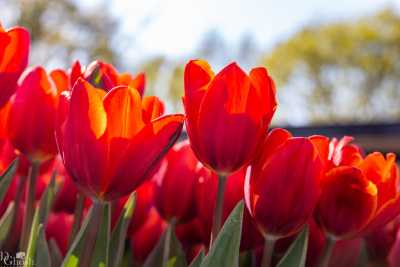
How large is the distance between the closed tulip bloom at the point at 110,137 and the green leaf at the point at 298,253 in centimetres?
11

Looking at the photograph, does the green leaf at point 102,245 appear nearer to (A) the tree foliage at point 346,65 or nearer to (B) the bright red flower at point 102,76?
(B) the bright red flower at point 102,76

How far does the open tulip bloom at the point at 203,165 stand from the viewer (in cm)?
36

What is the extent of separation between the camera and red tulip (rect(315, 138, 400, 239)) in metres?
0.39

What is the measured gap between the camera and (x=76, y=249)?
373 mm

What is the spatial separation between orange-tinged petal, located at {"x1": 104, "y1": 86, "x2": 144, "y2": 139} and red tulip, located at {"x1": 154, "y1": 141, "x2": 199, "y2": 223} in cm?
13

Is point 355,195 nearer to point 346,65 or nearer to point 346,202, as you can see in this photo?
point 346,202

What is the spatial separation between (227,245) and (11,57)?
0.20m

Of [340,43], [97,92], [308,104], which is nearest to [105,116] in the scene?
[97,92]

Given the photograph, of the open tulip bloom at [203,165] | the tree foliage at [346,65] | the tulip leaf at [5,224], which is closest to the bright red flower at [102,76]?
the open tulip bloom at [203,165]

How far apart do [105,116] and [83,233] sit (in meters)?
0.07

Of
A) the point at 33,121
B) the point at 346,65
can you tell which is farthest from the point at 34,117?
the point at 346,65

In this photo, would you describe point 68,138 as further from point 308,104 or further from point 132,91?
point 308,104

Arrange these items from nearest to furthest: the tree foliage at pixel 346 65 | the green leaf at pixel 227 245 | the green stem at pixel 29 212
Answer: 1. the green leaf at pixel 227 245
2. the green stem at pixel 29 212
3. the tree foliage at pixel 346 65

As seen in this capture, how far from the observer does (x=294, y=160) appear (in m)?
0.38
